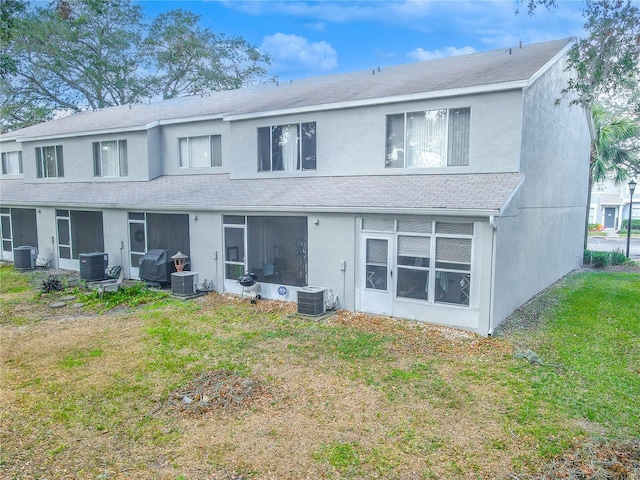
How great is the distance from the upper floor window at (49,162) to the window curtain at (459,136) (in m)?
16.4

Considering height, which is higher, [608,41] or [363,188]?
[608,41]

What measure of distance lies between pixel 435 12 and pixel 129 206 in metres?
11.9

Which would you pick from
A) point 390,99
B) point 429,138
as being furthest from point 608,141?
point 390,99

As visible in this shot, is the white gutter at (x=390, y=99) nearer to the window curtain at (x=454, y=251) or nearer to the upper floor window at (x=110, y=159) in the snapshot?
the window curtain at (x=454, y=251)

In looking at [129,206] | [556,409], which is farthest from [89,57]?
[556,409]

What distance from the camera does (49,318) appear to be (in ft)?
34.7

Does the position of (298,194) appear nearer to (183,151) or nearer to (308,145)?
(308,145)

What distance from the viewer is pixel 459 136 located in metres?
10.3

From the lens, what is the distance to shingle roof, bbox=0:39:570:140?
10711 millimetres

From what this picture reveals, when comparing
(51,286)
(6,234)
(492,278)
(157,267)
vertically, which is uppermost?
(6,234)

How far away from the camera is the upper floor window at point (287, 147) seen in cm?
1261

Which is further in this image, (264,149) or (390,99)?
(264,149)

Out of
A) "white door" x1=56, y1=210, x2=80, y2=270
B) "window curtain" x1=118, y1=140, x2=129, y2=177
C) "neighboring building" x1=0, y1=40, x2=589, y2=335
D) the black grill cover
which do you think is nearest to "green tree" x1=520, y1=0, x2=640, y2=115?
"neighboring building" x1=0, y1=40, x2=589, y2=335

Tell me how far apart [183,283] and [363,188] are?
19.1 ft
